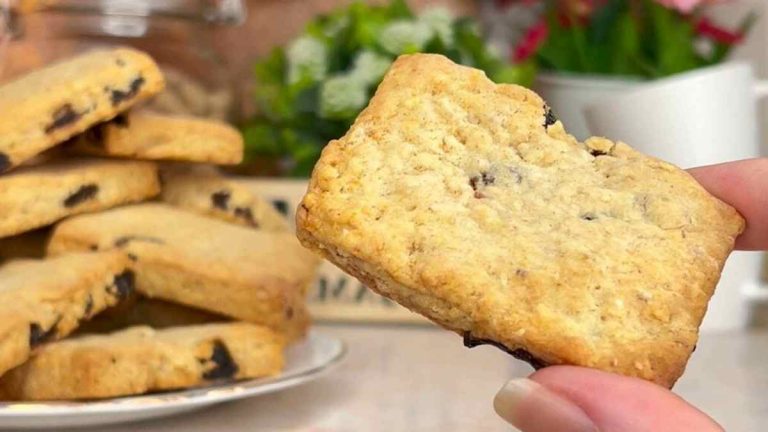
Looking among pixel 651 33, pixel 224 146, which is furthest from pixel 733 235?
pixel 651 33

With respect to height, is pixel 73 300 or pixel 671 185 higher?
pixel 671 185

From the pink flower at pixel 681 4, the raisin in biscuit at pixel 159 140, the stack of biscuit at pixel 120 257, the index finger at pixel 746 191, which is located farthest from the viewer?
the pink flower at pixel 681 4

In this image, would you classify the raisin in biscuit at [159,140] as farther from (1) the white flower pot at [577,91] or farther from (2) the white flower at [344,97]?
(1) the white flower pot at [577,91]

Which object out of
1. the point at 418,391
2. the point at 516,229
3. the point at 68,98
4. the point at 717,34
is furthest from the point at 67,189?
the point at 717,34

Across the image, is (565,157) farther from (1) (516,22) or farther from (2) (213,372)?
(1) (516,22)

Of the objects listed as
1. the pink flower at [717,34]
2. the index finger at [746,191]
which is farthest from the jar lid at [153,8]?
the index finger at [746,191]

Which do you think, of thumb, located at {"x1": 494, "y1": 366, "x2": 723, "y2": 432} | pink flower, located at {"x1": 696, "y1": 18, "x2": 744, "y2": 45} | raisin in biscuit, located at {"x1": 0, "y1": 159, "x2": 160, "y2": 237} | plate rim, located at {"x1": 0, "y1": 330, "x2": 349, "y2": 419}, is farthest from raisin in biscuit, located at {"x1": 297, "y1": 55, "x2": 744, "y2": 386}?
pink flower, located at {"x1": 696, "y1": 18, "x2": 744, "y2": 45}
